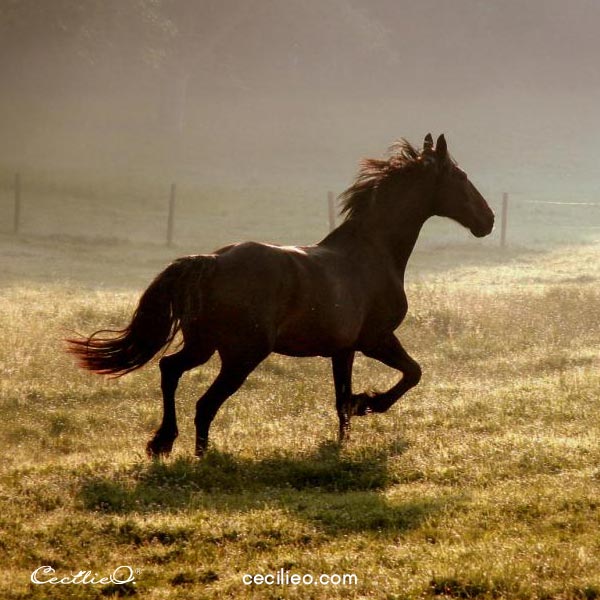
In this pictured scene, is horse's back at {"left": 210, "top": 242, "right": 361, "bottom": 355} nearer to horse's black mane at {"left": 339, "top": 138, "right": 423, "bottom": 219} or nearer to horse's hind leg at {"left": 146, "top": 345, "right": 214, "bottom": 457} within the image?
horse's hind leg at {"left": 146, "top": 345, "right": 214, "bottom": 457}

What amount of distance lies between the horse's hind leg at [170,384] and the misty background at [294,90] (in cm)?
3062

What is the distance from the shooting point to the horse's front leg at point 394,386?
9.48 m

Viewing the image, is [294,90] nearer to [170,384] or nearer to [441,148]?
[441,148]

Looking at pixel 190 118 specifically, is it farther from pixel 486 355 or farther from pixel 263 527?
pixel 263 527

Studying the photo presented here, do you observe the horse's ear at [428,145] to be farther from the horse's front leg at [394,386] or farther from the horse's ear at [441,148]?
the horse's front leg at [394,386]

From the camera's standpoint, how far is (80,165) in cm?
4647

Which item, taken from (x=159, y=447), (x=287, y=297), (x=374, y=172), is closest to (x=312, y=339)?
(x=287, y=297)

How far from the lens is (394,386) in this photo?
31.4 feet

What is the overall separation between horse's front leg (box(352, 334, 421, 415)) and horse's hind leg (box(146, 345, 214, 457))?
1835 millimetres

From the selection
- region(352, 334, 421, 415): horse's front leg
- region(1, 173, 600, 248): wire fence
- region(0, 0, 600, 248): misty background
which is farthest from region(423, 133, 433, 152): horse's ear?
region(0, 0, 600, 248): misty background

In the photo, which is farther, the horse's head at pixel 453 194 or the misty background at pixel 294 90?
the misty background at pixel 294 90

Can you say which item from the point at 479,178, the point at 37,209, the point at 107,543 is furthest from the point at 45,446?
the point at 479,178

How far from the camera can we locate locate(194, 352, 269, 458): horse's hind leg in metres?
8.16

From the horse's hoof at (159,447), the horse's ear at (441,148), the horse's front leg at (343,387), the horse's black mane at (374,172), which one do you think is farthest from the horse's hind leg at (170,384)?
the horse's ear at (441,148)
